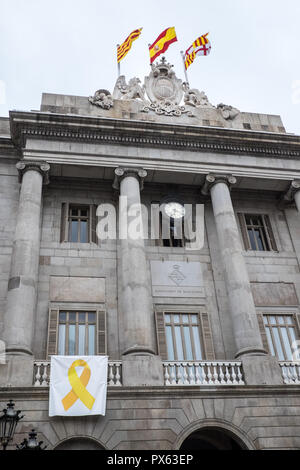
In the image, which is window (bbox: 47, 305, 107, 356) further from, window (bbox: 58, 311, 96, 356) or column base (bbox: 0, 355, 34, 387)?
column base (bbox: 0, 355, 34, 387)

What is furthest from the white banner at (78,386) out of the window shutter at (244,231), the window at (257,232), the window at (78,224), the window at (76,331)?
→ the window at (257,232)

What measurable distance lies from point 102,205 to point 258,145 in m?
8.99

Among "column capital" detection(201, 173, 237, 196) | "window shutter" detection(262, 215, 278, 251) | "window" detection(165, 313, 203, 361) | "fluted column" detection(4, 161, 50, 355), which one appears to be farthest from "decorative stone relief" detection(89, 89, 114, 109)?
"window" detection(165, 313, 203, 361)

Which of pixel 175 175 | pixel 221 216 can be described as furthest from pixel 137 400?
pixel 175 175

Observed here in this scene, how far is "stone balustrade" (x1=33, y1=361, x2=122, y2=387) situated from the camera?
52.4ft

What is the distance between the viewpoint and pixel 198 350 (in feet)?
A: 64.7

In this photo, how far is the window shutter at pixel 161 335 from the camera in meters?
19.1

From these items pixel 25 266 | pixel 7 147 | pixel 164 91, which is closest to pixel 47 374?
pixel 25 266

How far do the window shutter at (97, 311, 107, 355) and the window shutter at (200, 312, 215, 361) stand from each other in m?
4.38

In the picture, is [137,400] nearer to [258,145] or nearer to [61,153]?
[61,153]

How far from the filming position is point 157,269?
2142cm

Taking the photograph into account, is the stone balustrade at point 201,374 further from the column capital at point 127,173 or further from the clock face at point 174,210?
the column capital at point 127,173

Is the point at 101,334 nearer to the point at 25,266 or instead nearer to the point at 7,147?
the point at 25,266

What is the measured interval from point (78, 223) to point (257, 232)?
9703mm
